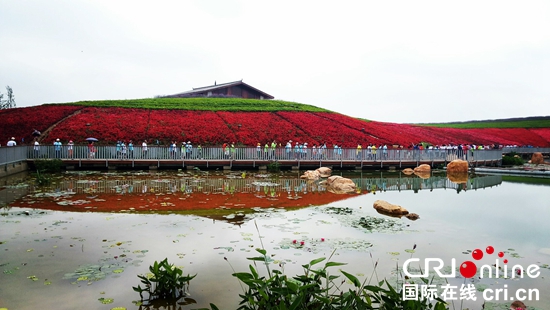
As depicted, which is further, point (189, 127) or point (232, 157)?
point (189, 127)

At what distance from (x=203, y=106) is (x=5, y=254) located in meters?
39.1

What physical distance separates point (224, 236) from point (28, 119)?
34.0 metres

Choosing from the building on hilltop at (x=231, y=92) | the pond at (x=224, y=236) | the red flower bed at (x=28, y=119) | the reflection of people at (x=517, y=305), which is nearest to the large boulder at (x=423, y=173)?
the pond at (x=224, y=236)

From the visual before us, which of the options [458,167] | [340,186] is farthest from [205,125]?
[458,167]

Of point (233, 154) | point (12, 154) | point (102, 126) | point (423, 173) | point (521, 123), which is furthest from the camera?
point (521, 123)

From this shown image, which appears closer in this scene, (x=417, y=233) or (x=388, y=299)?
(x=388, y=299)

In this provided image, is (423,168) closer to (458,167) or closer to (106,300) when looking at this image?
(458,167)

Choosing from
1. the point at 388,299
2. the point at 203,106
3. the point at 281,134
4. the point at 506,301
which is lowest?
the point at 506,301

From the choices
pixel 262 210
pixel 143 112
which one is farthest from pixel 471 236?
pixel 143 112

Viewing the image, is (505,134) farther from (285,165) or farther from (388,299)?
(388,299)

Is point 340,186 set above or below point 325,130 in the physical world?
below

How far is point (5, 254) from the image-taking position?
7691 mm

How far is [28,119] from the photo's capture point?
116 feet

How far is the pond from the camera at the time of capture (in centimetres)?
632
